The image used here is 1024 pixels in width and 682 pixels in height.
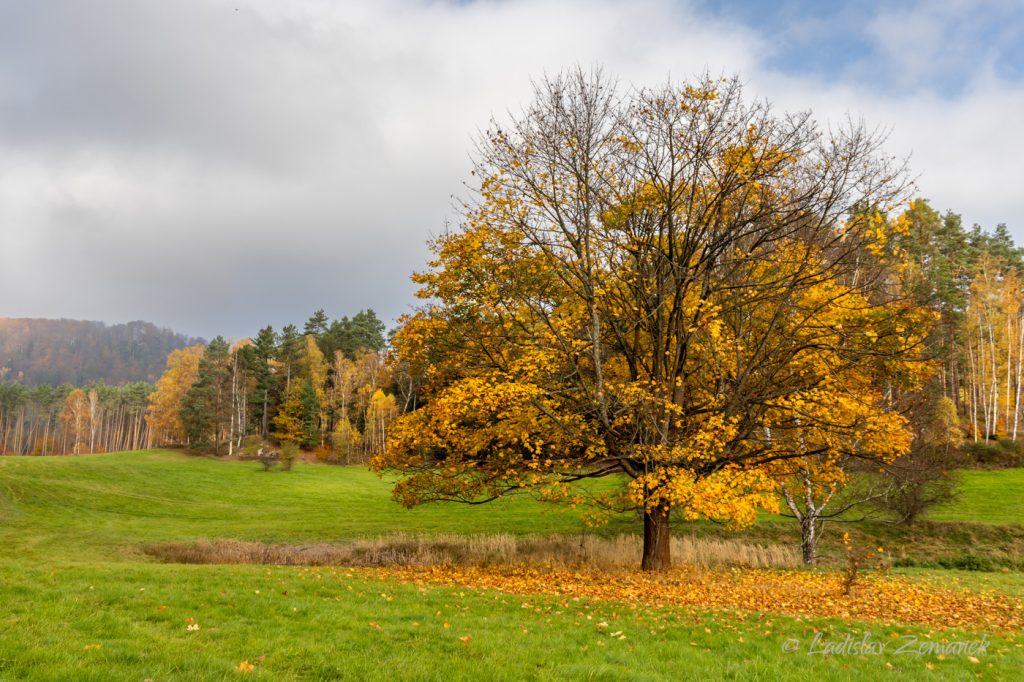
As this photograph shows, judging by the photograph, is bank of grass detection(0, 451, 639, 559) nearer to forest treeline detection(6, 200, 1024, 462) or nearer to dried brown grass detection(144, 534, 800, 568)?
dried brown grass detection(144, 534, 800, 568)

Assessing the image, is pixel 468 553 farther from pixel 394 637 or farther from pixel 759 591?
pixel 394 637

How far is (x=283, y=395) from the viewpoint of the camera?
7125cm

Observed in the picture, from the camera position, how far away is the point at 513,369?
1349cm

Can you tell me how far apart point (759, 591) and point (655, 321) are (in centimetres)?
658

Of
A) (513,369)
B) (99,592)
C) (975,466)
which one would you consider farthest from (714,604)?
(975,466)

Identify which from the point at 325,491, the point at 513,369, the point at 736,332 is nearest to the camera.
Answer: the point at 513,369

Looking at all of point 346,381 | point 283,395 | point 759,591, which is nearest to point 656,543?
point 759,591

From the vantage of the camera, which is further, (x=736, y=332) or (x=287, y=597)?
(x=736, y=332)

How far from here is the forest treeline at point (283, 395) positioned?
62.8 m

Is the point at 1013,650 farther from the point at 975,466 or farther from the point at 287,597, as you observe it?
the point at 975,466

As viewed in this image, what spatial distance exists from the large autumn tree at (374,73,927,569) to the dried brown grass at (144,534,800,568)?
104 inches

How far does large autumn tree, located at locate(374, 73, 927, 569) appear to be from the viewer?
533 inches

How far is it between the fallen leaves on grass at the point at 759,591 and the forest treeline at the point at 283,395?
142 ft

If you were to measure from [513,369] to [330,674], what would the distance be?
8.27m
